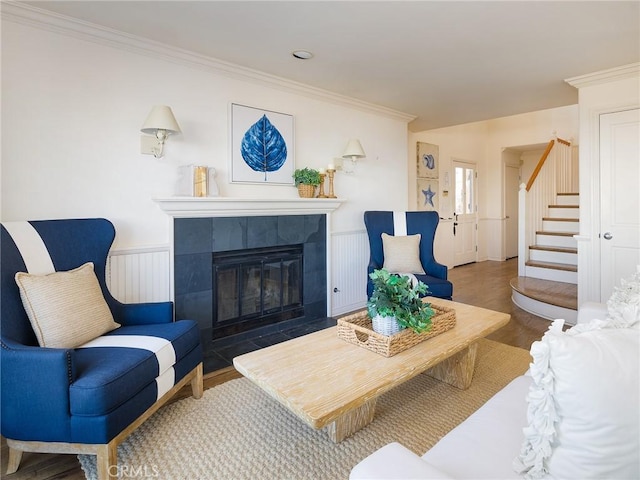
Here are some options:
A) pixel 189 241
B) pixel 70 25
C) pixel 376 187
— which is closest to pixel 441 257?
pixel 376 187

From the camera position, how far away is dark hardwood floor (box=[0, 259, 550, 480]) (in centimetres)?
161

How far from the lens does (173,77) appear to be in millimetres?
2711

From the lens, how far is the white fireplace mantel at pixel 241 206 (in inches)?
104

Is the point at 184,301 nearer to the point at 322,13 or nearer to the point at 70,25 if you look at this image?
the point at 70,25

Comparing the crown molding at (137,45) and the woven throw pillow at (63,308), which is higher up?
the crown molding at (137,45)

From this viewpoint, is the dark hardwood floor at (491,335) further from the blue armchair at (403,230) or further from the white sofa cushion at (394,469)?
the white sofa cushion at (394,469)

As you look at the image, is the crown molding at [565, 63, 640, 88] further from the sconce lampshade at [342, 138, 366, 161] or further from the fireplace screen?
the fireplace screen

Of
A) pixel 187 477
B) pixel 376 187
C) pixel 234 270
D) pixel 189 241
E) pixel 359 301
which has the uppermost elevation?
pixel 376 187

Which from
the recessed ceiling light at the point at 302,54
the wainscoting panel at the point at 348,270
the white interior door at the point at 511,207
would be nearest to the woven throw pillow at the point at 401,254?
the wainscoting panel at the point at 348,270

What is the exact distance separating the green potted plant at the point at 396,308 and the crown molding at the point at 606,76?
2869mm

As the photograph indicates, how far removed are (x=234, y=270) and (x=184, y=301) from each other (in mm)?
497

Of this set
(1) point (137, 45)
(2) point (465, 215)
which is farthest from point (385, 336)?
(2) point (465, 215)

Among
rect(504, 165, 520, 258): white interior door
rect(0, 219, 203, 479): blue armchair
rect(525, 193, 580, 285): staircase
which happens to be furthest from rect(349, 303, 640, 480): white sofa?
rect(504, 165, 520, 258): white interior door

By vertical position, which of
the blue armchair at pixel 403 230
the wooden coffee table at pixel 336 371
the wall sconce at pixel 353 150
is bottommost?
the wooden coffee table at pixel 336 371
